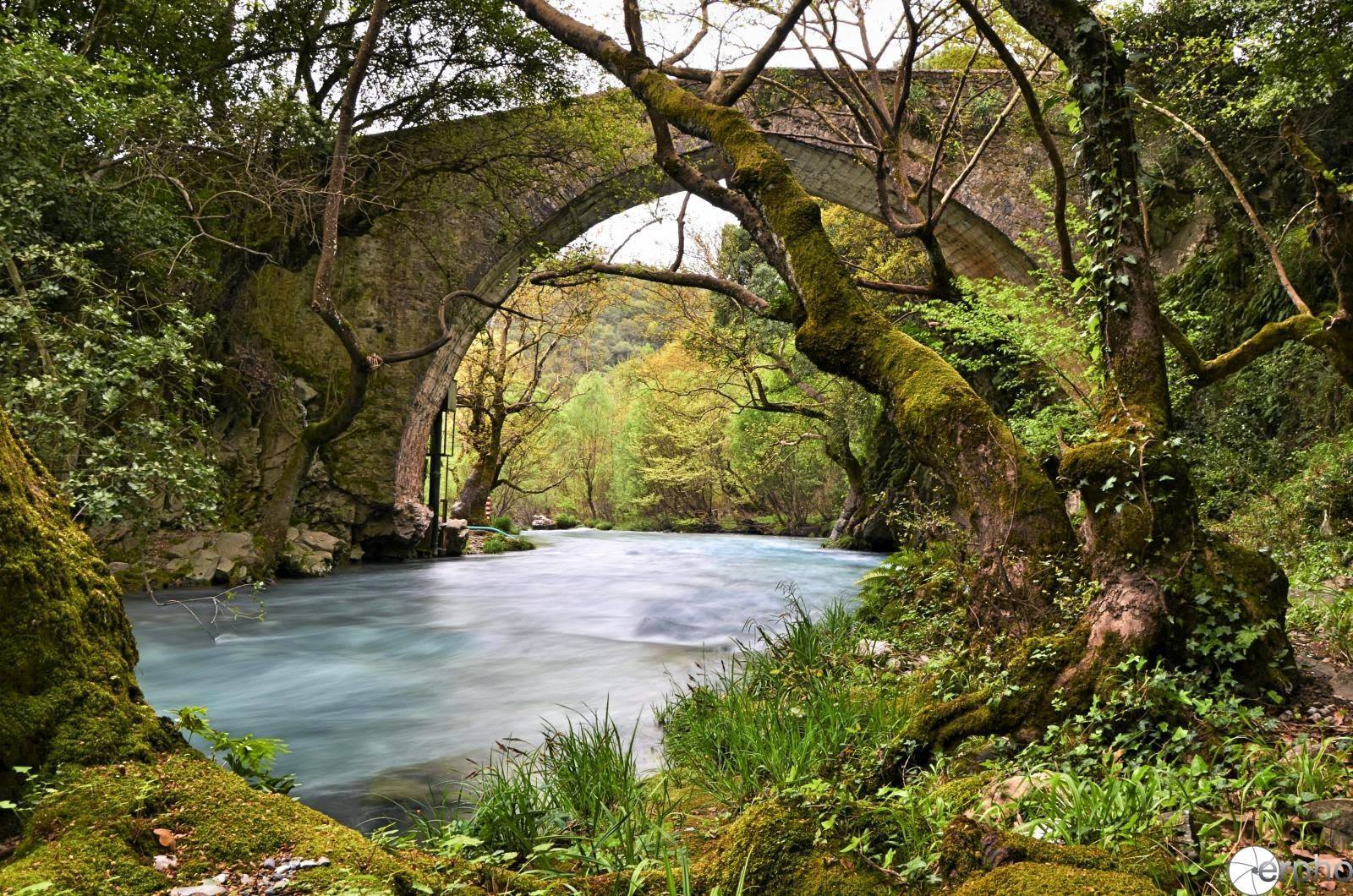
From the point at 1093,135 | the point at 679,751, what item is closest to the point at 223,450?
the point at 679,751

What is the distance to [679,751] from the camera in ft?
11.6

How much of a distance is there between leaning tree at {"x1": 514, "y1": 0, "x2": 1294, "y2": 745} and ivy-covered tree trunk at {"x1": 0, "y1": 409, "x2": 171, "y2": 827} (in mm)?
2554

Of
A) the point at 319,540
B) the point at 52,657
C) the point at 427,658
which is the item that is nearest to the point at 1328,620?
the point at 52,657

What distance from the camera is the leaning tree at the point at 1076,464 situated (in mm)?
2703

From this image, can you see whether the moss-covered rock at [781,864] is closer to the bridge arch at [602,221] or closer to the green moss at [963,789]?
the green moss at [963,789]

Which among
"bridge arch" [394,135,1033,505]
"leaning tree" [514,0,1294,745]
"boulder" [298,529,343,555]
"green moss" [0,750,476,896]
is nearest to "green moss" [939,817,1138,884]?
"green moss" [0,750,476,896]

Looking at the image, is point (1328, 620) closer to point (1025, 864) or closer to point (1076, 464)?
point (1076, 464)

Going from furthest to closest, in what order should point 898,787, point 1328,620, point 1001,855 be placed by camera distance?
point 1328,620, point 898,787, point 1001,855

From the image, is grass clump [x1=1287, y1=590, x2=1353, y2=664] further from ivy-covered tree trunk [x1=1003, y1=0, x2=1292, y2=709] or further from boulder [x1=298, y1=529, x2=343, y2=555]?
boulder [x1=298, y1=529, x2=343, y2=555]

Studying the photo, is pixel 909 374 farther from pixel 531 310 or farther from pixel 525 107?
pixel 531 310

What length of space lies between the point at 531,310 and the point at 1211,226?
47.5ft

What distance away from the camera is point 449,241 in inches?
458

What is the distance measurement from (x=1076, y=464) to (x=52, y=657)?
3393 millimetres

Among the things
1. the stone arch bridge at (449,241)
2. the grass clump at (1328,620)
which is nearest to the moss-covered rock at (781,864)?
the grass clump at (1328,620)
